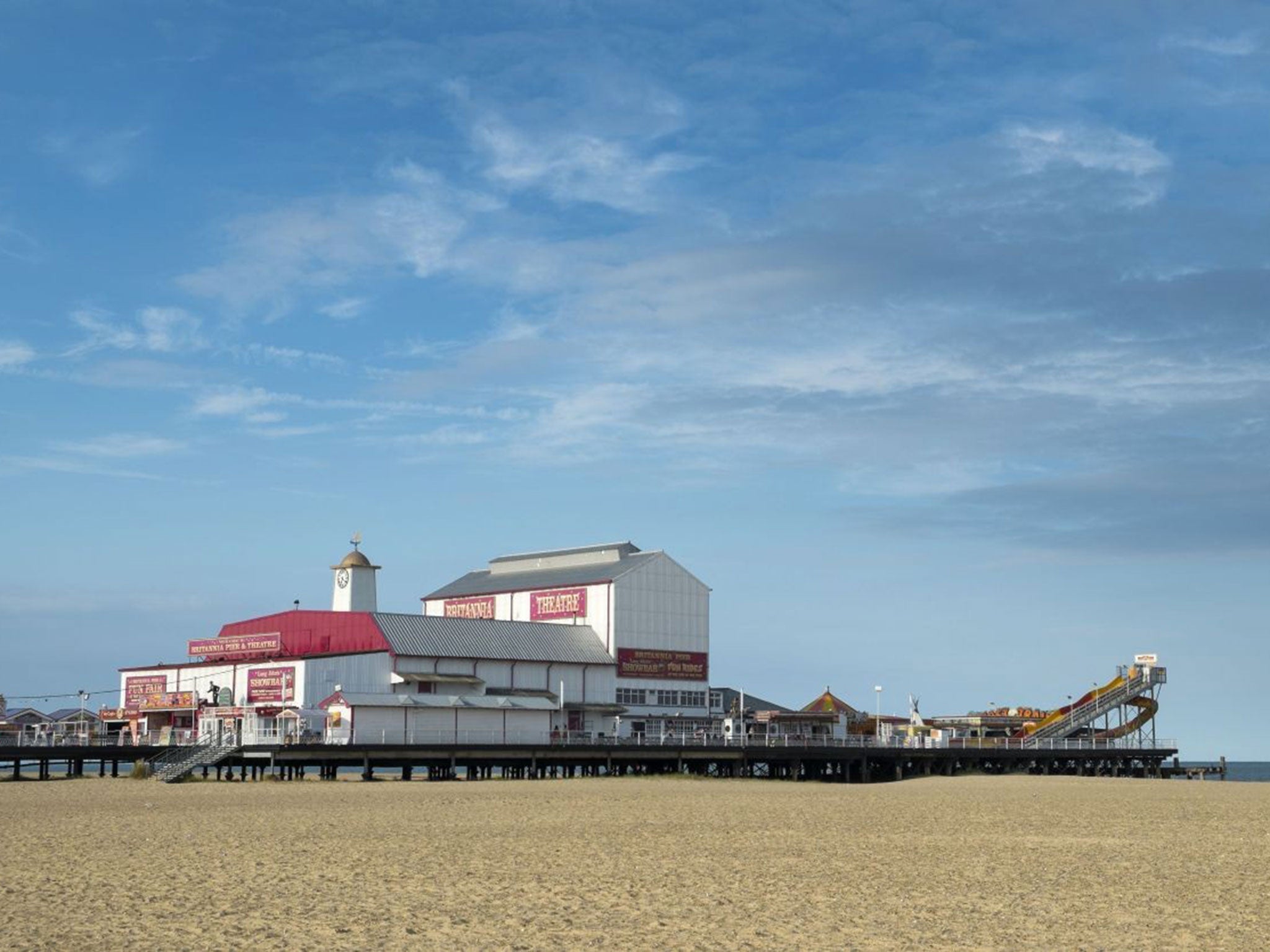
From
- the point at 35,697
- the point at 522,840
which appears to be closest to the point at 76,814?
the point at 522,840

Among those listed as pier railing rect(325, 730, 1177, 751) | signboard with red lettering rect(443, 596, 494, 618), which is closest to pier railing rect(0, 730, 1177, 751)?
pier railing rect(325, 730, 1177, 751)

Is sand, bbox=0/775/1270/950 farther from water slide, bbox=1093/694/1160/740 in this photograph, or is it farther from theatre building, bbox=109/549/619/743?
water slide, bbox=1093/694/1160/740

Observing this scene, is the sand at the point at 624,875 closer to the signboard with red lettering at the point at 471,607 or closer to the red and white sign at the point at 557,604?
the red and white sign at the point at 557,604

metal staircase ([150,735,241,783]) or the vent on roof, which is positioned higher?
the vent on roof

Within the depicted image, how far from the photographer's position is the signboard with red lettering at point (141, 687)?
70625 millimetres

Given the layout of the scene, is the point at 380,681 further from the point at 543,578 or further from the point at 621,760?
the point at 543,578

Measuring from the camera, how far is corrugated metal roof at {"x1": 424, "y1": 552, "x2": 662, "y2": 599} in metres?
75.5

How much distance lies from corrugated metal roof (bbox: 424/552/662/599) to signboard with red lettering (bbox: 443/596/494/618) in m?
0.30

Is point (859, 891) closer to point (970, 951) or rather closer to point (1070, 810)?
point (970, 951)

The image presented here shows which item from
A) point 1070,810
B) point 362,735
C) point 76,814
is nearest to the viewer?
point 76,814

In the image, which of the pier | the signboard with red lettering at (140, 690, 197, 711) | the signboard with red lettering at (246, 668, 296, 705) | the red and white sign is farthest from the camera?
the red and white sign

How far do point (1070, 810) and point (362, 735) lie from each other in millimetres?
30117

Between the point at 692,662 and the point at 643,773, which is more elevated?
the point at 692,662

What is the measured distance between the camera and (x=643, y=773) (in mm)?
64000
